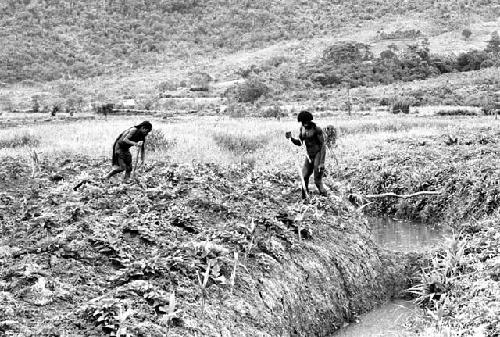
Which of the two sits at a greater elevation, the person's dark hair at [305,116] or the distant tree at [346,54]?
the distant tree at [346,54]

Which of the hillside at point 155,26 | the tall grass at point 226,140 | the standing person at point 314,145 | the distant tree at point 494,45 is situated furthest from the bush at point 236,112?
the distant tree at point 494,45

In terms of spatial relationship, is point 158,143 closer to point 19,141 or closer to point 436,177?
point 19,141

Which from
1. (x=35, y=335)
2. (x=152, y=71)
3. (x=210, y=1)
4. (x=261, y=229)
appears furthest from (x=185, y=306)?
(x=210, y=1)

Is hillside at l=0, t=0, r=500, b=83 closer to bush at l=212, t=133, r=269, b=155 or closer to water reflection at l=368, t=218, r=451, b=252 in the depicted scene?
bush at l=212, t=133, r=269, b=155

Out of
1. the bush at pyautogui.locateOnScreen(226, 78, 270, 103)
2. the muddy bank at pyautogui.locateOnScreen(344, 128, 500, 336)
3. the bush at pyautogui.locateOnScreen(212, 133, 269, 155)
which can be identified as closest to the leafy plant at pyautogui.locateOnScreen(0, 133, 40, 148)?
the bush at pyautogui.locateOnScreen(212, 133, 269, 155)

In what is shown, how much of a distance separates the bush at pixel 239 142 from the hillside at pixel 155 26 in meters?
57.9

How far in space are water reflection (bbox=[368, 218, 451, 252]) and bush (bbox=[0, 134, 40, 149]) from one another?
12.6m

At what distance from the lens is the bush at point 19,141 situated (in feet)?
77.0

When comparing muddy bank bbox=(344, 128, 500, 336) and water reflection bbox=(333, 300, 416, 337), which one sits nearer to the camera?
muddy bank bbox=(344, 128, 500, 336)

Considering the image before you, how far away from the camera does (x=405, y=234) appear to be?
52.1ft

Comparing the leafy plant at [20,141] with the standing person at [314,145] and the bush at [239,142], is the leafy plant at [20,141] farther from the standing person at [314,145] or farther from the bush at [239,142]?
the standing person at [314,145]

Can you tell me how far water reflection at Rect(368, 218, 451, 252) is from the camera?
577 inches

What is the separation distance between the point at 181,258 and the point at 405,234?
9018mm

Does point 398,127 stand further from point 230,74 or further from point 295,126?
point 230,74
